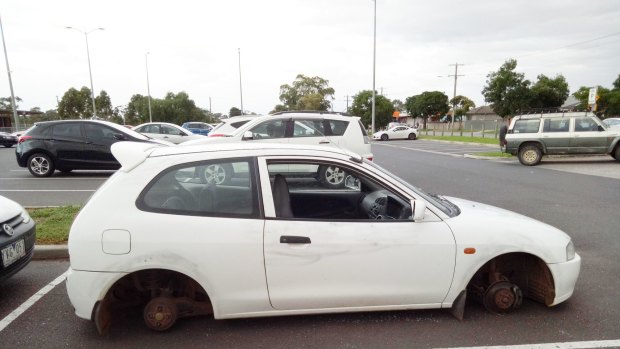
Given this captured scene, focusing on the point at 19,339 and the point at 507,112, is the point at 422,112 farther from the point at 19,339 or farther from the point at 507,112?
the point at 19,339

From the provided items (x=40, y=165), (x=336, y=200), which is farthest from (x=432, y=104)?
(x=336, y=200)

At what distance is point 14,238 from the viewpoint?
3.30m

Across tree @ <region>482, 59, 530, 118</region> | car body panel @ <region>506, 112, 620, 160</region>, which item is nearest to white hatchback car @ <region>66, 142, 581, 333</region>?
car body panel @ <region>506, 112, 620, 160</region>

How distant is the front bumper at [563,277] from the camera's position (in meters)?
3.06

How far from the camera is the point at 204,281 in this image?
109 inches

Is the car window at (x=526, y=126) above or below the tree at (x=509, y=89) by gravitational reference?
below

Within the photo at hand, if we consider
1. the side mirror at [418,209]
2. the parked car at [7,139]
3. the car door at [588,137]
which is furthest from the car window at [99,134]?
the parked car at [7,139]

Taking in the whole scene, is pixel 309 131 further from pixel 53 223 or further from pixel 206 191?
pixel 206 191

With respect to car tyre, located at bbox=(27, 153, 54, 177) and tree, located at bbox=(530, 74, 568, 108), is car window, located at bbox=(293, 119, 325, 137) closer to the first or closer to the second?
car tyre, located at bbox=(27, 153, 54, 177)

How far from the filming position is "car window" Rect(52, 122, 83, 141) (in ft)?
33.7

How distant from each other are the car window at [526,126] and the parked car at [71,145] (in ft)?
40.3

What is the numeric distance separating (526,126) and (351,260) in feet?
43.7

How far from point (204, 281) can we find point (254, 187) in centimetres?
79

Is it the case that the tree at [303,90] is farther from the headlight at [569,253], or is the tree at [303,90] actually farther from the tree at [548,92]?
the headlight at [569,253]
